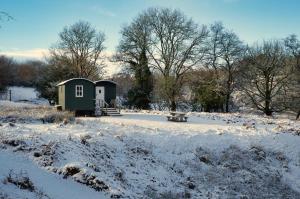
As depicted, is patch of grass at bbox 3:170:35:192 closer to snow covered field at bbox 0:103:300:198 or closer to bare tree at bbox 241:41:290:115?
snow covered field at bbox 0:103:300:198

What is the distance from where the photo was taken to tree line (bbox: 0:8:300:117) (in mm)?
40969

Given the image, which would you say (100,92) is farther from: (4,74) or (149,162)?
(4,74)

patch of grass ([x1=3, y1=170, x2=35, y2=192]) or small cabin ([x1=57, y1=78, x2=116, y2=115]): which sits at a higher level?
small cabin ([x1=57, y1=78, x2=116, y2=115])

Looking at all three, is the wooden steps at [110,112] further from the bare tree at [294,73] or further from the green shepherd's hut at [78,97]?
the bare tree at [294,73]

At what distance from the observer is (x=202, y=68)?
43.7 m

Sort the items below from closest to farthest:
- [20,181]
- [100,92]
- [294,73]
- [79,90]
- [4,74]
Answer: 1. [20,181]
2. [79,90]
3. [100,92]
4. [294,73]
5. [4,74]

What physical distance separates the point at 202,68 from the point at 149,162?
29.5m

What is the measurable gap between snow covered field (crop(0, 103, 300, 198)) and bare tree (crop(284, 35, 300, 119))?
70.6ft

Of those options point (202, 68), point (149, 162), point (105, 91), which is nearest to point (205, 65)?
point (202, 68)

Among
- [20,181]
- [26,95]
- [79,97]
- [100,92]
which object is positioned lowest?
[20,181]

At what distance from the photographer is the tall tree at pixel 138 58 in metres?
41.2

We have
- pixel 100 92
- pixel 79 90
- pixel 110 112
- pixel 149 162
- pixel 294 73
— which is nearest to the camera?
pixel 149 162

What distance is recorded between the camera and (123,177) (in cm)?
1348

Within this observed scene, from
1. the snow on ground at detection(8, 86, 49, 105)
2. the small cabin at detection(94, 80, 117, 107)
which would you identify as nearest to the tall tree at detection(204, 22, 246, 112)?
the small cabin at detection(94, 80, 117, 107)
